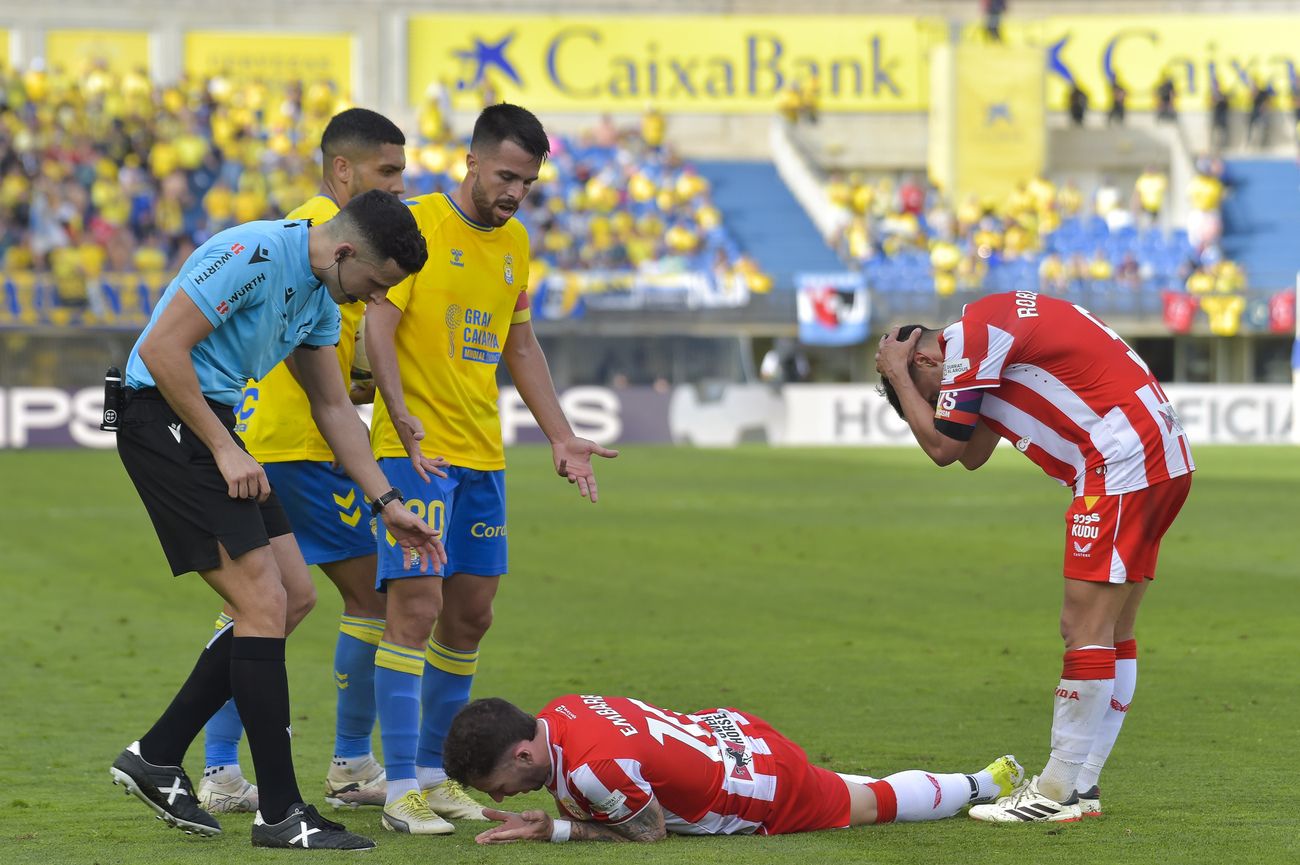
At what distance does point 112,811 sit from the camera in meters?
6.43

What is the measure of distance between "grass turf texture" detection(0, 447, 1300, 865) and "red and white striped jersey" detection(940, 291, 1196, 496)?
1.19 m

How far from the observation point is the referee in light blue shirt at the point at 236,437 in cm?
555

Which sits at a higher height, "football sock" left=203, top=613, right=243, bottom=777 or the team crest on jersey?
the team crest on jersey

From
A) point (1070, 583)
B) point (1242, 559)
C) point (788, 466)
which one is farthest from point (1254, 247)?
point (1070, 583)

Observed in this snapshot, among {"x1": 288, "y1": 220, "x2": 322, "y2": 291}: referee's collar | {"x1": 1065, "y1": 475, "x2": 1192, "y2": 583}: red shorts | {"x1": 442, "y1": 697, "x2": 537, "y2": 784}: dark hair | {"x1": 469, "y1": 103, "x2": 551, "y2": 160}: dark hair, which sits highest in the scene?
{"x1": 469, "y1": 103, "x2": 551, "y2": 160}: dark hair

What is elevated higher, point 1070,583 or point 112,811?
point 1070,583

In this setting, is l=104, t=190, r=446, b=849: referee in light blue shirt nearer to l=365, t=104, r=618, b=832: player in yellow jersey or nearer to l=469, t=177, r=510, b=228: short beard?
l=365, t=104, r=618, b=832: player in yellow jersey

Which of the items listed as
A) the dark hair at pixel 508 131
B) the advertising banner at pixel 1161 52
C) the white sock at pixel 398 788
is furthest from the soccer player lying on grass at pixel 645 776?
the advertising banner at pixel 1161 52

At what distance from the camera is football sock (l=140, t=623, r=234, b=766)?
5.77 m

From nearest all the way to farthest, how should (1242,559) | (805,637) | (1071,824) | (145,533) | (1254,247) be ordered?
(1071,824)
(805,637)
(1242,559)
(145,533)
(1254,247)

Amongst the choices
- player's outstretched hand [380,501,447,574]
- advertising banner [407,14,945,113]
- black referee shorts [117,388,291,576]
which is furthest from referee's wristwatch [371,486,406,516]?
advertising banner [407,14,945,113]

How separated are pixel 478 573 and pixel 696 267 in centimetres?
3286

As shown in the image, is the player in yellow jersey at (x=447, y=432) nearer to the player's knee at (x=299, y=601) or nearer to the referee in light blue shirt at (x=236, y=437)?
the player's knee at (x=299, y=601)

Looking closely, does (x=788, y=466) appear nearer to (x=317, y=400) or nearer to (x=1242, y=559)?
(x=1242, y=559)
